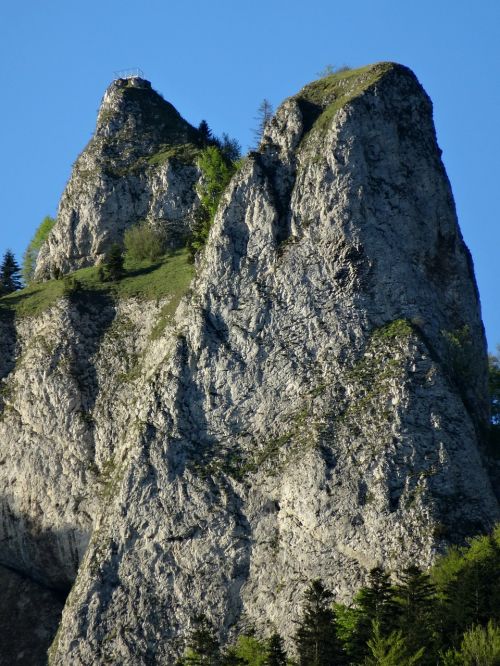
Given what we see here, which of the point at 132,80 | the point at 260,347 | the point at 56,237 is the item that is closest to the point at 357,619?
the point at 260,347

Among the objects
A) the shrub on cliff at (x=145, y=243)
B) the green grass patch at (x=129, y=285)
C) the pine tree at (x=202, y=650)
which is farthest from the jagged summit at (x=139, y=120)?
the pine tree at (x=202, y=650)

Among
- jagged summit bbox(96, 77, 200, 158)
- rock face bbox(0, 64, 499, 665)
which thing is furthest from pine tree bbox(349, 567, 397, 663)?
jagged summit bbox(96, 77, 200, 158)

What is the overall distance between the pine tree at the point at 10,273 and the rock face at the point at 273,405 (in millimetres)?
14446

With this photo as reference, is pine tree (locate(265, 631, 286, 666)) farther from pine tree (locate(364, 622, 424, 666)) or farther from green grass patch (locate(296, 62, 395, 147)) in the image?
green grass patch (locate(296, 62, 395, 147))

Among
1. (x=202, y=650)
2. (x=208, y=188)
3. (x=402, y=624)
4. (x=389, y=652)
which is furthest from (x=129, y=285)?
(x=389, y=652)

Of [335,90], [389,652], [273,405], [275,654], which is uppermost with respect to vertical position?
[335,90]

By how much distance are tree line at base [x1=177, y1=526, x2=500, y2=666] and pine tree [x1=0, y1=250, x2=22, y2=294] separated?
43.1 metres

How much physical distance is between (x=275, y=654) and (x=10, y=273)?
49.3m

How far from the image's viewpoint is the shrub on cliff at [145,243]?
95.9 meters

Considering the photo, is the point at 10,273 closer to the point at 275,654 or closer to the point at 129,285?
the point at 129,285

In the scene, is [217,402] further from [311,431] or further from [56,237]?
[56,237]

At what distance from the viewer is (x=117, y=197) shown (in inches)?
3922

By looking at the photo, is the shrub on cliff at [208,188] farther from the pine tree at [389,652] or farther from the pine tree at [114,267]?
the pine tree at [389,652]

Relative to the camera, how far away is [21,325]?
91.6 meters
